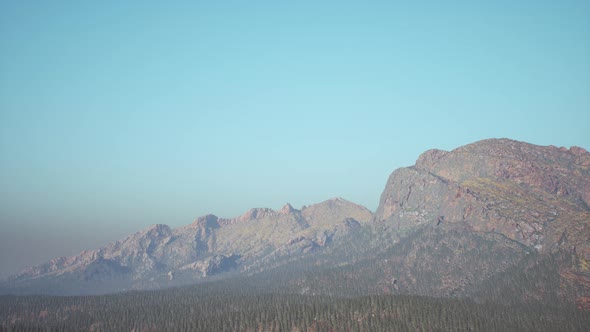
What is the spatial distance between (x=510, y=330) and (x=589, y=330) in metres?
30.6

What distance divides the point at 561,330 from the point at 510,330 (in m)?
19.7

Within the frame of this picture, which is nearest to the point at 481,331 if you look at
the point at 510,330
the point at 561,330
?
the point at 510,330

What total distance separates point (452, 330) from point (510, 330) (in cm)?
2420

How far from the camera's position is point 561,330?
19612 cm

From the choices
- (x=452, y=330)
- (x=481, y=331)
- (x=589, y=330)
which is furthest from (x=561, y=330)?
(x=452, y=330)

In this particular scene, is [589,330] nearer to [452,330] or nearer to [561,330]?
[561,330]

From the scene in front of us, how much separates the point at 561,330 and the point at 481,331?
31.6 metres

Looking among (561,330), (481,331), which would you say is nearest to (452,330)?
(481,331)

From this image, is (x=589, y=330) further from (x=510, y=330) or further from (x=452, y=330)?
(x=452, y=330)

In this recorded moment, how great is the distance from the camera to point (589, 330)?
640ft

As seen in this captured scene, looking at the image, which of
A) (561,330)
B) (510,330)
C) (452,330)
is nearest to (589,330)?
(561,330)

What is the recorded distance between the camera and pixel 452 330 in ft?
655

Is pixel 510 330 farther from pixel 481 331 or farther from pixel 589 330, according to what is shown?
pixel 589 330

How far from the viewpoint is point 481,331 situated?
656 ft
